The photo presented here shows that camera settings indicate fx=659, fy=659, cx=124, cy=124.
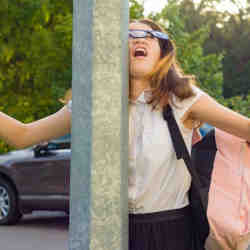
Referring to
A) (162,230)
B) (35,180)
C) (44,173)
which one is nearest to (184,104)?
(162,230)

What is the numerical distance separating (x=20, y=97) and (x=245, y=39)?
28.6 m

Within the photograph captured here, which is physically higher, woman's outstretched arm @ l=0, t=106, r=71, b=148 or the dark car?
woman's outstretched arm @ l=0, t=106, r=71, b=148

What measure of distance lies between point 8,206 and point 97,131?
8377 mm

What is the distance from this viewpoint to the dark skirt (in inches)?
95.5

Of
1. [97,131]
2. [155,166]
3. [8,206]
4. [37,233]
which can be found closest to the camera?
[97,131]

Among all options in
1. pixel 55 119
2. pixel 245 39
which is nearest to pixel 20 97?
pixel 55 119

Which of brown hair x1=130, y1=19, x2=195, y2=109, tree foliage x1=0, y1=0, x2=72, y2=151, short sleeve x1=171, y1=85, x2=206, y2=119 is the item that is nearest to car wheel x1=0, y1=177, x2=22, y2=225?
tree foliage x1=0, y1=0, x2=72, y2=151

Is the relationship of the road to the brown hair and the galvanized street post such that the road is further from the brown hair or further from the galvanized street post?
the galvanized street post

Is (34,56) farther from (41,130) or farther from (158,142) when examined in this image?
(158,142)

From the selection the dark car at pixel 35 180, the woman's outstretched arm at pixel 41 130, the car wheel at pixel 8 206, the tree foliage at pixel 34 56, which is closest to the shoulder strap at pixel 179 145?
the woman's outstretched arm at pixel 41 130

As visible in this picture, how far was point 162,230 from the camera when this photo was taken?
2.44 m

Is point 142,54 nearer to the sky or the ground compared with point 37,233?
nearer to the sky

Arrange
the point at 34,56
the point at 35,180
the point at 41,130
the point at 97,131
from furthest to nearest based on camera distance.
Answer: the point at 34,56, the point at 35,180, the point at 41,130, the point at 97,131

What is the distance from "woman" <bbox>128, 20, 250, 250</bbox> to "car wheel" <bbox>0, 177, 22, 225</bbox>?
7763 mm
